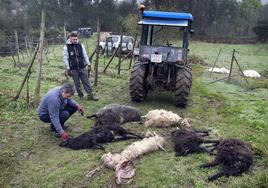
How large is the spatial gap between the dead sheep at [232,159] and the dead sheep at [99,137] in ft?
5.05

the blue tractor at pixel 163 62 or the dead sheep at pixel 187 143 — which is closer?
the dead sheep at pixel 187 143

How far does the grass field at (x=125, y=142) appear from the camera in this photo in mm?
4742

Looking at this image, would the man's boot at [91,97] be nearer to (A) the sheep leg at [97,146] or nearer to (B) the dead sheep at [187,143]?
(A) the sheep leg at [97,146]

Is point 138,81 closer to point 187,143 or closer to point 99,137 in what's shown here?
point 99,137

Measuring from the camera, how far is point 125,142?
239 inches

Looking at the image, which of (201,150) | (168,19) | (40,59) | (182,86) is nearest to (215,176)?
(201,150)

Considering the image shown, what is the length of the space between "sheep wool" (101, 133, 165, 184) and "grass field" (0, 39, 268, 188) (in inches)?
3.8

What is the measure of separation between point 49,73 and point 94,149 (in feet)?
26.0

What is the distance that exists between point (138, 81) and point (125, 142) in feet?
9.20

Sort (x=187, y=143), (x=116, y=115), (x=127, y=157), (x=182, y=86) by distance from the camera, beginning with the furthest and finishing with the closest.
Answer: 1. (x=182, y=86)
2. (x=116, y=115)
3. (x=187, y=143)
4. (x=127, y=157)

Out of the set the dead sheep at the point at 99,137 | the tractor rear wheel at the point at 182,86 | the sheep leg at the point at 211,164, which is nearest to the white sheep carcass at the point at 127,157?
the dead sheep at the point at 99,137

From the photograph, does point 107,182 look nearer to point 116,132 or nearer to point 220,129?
point 116,132

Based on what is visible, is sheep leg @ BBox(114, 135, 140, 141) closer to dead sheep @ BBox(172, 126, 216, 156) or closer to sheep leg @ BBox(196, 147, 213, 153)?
dead sheep @ BBox(172, 126, 216, 156)

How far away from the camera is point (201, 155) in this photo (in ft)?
18.0
